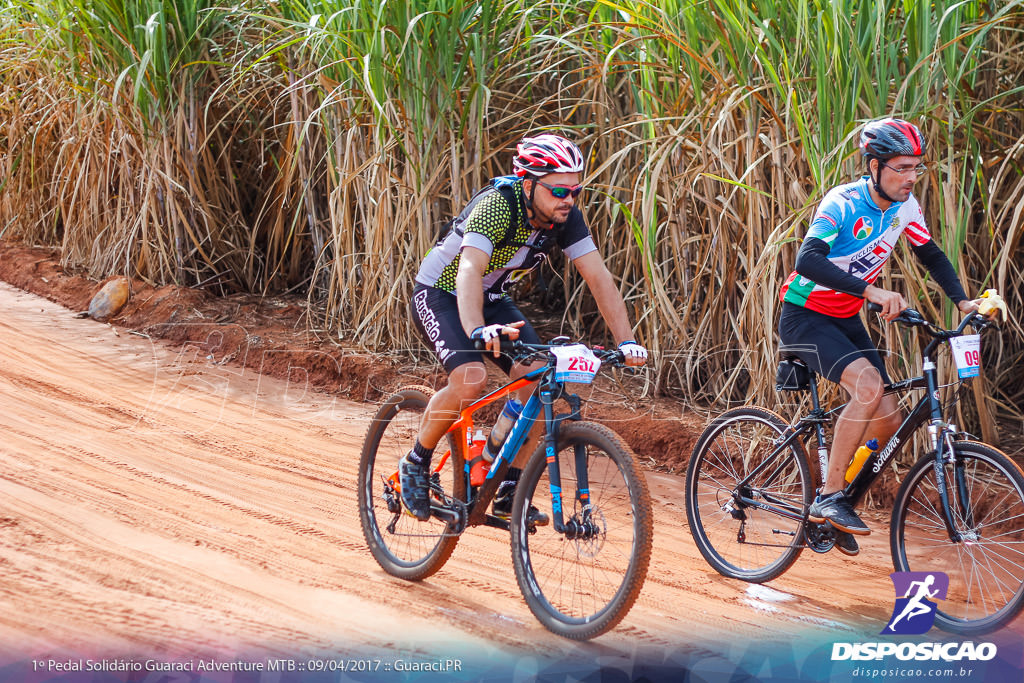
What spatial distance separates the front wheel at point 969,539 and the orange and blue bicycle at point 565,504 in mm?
1109

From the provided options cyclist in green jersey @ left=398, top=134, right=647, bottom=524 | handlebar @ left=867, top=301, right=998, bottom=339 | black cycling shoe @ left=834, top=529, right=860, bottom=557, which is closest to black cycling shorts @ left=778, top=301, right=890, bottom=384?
handlebar @ left=867, top=301, right=998, bottom=339

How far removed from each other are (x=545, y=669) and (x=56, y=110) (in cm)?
756

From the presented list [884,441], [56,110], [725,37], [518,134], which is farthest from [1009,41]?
[56,110]

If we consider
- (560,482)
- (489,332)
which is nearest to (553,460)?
(560,482)

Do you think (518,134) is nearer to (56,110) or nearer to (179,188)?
(179,188)

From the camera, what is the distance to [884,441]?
12.4 ft

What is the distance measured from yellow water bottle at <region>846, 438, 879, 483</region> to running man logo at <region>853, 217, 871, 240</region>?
0.79 m

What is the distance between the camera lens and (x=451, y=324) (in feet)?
12.4

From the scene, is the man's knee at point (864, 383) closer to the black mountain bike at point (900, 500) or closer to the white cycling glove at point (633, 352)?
the black mountain bike at point (900, 500)

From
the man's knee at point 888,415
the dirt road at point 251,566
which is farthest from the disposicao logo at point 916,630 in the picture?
the man's knee at point 888,415

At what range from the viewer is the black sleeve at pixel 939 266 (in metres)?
3.84

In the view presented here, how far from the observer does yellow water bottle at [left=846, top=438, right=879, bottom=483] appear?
146 inches

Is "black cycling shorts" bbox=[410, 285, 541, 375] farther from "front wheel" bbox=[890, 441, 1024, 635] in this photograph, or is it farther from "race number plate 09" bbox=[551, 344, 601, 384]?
"front wheel" bbox=[890, 441, 1024, 635]

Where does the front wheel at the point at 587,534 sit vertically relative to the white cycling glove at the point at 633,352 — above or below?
below
